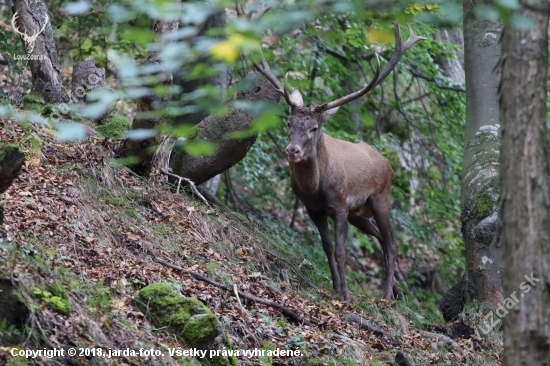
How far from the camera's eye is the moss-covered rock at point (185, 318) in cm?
531

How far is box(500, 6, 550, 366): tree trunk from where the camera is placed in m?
3.66

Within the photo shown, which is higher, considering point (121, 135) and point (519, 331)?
Answer: point (519, 331)

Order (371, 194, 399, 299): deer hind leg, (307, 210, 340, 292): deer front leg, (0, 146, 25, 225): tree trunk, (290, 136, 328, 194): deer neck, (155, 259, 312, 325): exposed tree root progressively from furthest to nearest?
(371, 194, 399, 299): deer hind leg < (307, 210, 340, 292): deer front leg < (290, 136, 328, 194): deer neck < (155, 259, 312, 325): exposed tree root < (0, 146, 25, 225): tree trunk

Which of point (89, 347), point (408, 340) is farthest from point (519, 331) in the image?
point (408, 340)

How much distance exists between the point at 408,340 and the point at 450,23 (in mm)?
5180

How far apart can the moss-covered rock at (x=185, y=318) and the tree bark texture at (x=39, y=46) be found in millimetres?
3570

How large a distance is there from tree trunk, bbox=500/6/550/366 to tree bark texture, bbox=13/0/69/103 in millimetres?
5936

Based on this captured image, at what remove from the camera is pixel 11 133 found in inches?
284

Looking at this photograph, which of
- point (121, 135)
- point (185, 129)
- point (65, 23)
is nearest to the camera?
point (185, 129)

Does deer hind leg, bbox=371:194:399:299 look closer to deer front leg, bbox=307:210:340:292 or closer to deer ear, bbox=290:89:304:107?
deer front leg, bbox=307:210:340:292

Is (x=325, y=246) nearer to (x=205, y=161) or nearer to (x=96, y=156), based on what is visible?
(x=205, y=161)

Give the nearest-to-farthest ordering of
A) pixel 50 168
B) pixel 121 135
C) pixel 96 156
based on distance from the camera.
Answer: pixel 50 168
pixel 96 156
pixel 121 135

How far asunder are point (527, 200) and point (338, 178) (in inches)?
209

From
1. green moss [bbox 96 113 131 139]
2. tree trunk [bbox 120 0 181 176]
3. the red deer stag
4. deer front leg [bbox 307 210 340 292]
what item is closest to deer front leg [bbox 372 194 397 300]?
the red deer stag
